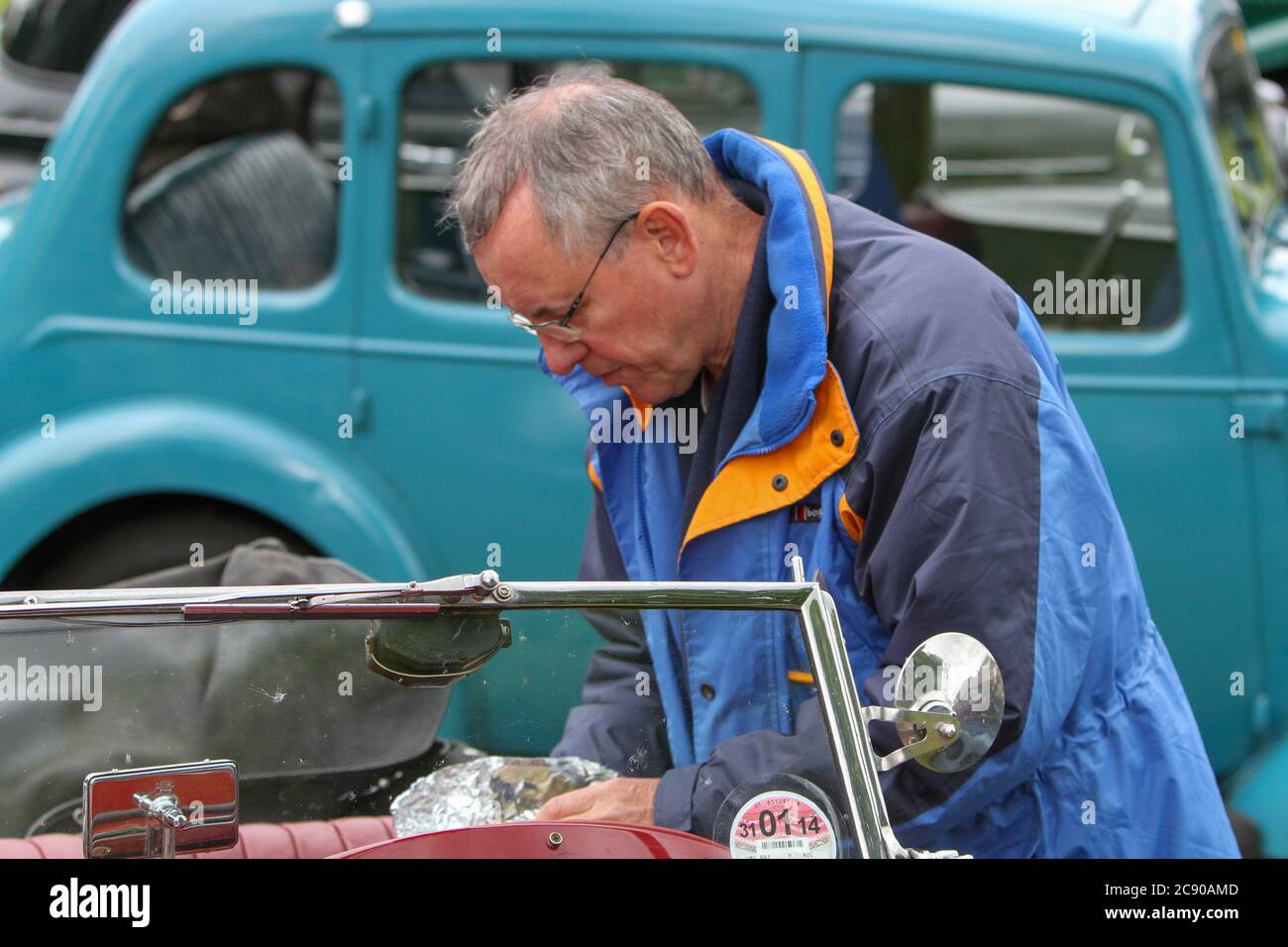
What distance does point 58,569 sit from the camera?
322 centimetres

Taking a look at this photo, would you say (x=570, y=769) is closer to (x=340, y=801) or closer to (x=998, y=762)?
(x=340, y=801)

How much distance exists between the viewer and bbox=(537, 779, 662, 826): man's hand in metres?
1.57

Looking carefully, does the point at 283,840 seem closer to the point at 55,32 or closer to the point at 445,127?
the point at 445,127

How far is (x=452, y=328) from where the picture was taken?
317cm

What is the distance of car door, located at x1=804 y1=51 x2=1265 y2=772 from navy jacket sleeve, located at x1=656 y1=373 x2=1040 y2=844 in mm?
1576

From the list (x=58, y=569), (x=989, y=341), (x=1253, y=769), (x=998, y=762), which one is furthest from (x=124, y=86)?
(x=1253, y=769)

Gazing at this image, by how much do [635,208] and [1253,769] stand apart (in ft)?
6.62

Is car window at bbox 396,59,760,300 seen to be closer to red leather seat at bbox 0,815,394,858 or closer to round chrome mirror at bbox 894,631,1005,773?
red leather seat at bbox 0,815,394,858

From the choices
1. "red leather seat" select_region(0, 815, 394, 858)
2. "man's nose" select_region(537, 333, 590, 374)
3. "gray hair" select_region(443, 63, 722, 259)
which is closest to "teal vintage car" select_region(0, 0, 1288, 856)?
"man's nose" select_region(537, 333, 590, 374)

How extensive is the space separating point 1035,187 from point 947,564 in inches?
107

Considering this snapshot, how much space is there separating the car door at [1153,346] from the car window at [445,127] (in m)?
0.31

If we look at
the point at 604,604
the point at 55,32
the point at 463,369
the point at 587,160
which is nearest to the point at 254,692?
the point at 604,604

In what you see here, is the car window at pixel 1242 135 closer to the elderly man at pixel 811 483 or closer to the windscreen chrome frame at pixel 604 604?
the elderly man at pixel 811 483
